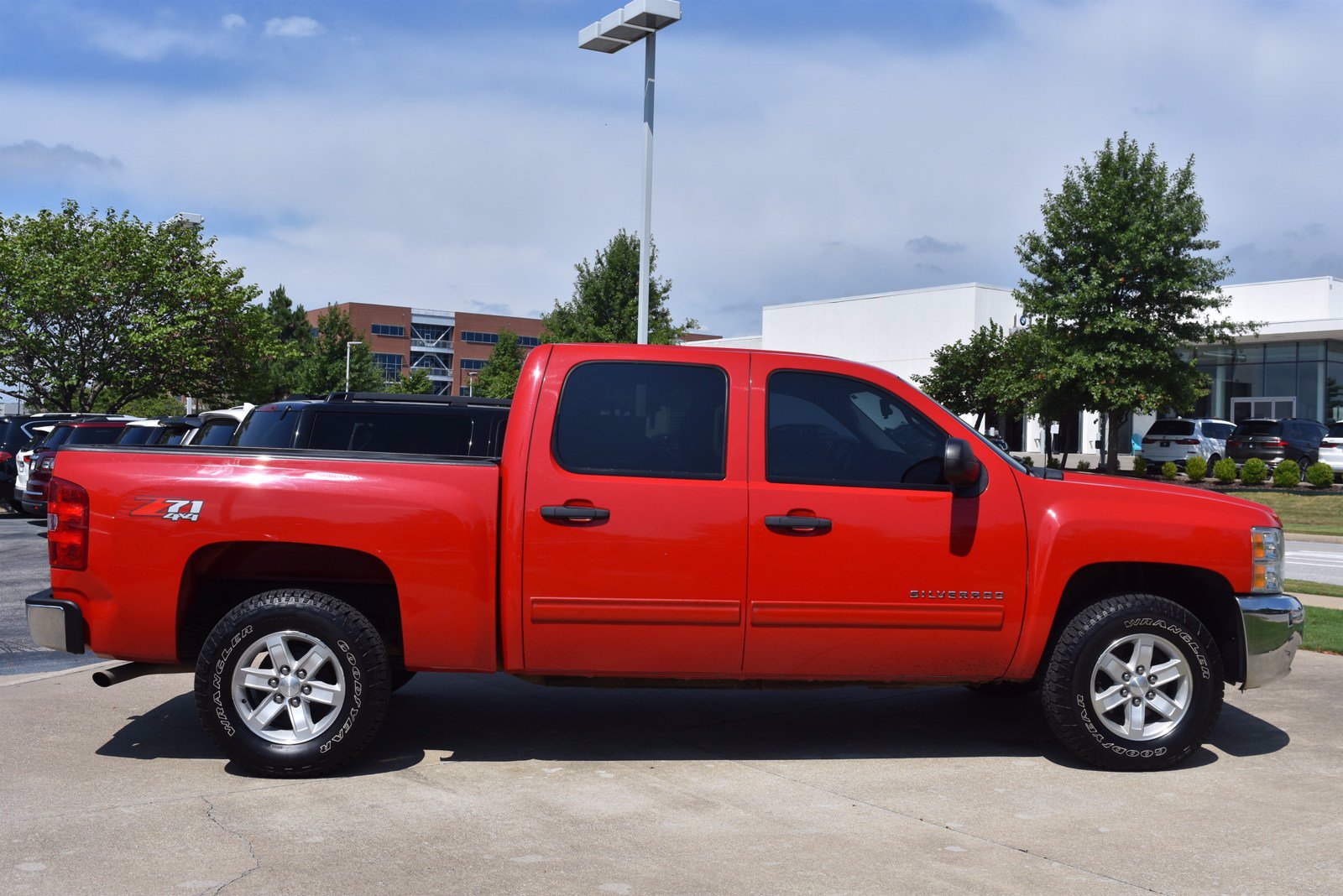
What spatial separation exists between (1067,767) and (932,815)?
46.6 inches

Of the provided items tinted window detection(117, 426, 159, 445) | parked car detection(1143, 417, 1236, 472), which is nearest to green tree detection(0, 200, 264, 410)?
tinted window detection(117, 426, 159, 445)

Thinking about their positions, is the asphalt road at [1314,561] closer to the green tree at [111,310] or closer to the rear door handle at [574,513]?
the rear door handle at [574,513]

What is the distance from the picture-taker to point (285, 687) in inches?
219

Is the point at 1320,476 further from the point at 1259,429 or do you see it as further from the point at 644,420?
the point at 644,420

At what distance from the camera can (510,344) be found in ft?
307

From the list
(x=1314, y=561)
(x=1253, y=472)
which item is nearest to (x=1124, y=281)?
(x=1253, y=472)

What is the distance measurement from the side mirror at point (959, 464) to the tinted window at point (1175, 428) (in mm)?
34476

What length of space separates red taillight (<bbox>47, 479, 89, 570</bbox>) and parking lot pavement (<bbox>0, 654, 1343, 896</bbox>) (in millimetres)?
965

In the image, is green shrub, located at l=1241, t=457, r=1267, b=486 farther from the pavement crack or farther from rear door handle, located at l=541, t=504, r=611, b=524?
the pavement crack

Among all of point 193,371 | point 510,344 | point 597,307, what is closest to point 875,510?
point 597,307

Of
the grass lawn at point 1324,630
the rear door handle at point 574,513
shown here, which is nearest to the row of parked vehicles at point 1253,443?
the grass lawn at point 1324,630

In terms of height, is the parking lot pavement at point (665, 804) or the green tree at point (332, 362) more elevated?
the green tree at point (332, 362)

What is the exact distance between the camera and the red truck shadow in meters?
6.15

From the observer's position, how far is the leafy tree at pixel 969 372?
43375mm
